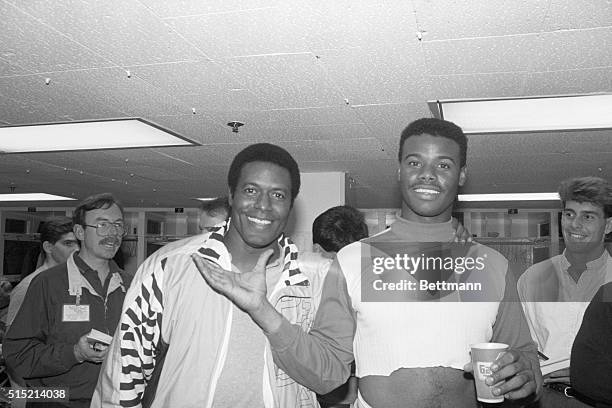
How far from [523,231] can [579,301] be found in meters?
9.61

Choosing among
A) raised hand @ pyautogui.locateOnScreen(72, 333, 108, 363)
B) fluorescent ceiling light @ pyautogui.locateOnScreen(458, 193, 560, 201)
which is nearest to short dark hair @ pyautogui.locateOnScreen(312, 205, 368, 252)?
raised hand @ pyautogui.locateOnScreen(72, 333, 108, 363)

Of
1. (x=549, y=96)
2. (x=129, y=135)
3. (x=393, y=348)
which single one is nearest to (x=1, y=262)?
(x=129, y=135)

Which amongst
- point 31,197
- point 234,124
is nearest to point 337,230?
point 234,124

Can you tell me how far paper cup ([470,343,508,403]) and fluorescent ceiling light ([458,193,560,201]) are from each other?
846 cm

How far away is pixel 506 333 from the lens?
1570 mm

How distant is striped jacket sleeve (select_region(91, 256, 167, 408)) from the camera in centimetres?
164

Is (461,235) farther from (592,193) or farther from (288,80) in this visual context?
(288,80)

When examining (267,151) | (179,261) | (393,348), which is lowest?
(393,348)

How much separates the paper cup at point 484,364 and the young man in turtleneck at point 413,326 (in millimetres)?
51

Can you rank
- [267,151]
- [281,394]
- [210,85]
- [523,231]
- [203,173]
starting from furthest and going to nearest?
[523,231], [203,173], [210,85], [267,151], [281,394]

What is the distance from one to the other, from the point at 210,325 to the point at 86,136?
15.1 feet

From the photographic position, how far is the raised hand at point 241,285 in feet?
4.68

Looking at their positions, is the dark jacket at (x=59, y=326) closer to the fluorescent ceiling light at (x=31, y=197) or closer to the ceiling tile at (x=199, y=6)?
the ceiling tile at (x=199, y=6)

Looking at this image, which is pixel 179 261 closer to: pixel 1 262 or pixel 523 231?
pixel 523 231
